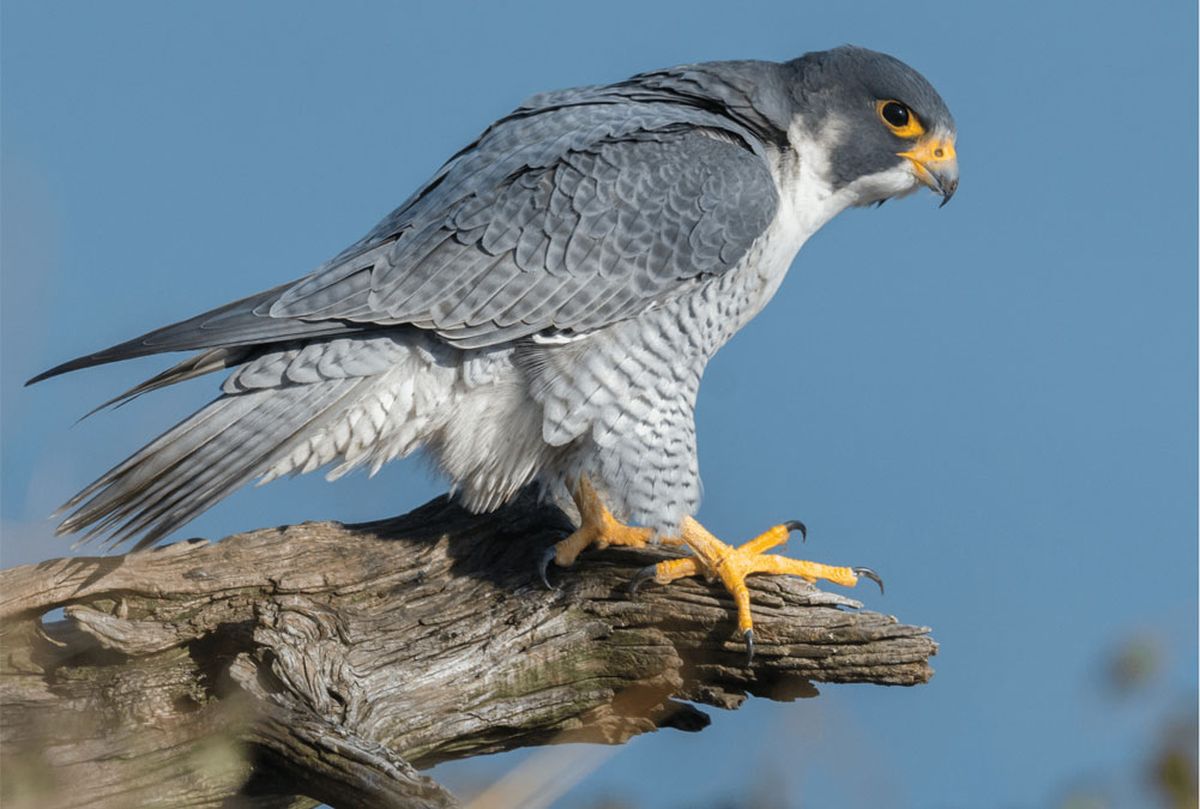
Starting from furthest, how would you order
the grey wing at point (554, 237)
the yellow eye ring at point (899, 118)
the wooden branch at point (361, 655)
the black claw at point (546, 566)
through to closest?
the yellow eye ring at point (899, 118)
the black claw at point (546, 566)
the grey wing at point (554, 237)
the wooden branch at point (361, 655)

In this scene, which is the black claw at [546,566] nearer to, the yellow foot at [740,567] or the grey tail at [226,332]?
the yellow foot at [740,567]

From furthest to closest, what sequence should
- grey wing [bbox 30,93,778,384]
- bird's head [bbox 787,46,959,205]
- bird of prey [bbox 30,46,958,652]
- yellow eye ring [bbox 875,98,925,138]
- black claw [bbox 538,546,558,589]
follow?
yellow eye ring [bbox 875,98,925,138], bird's head [bbox 787,46,959,205], black claw [bbox 538,546,558,589], grey wing [bbox 30,93,778,384], bird of prey [bbox 30,46,958,652]

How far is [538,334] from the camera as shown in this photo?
530 centimetres

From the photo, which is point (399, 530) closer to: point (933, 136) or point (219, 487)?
point (219, 487)

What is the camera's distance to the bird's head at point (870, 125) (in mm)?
6020

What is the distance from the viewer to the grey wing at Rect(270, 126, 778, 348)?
521 centimetres

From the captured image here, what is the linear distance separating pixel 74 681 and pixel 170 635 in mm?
384

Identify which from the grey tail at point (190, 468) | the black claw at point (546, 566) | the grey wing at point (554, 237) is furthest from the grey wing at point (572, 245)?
the black claw at point (546, 566)

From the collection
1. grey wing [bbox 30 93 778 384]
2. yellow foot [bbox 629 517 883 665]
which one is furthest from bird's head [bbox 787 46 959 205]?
yellow foot [bbox 629 517 883 665]

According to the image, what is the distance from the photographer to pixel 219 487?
477 centimetres

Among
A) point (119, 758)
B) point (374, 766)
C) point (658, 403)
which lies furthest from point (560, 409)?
point (119, 758)

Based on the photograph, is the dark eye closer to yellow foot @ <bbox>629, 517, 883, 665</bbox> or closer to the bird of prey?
the bird of prey

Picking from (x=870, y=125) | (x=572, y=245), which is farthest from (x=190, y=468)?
(x=870, y=125)

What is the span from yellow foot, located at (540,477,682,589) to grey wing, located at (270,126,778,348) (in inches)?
30.1
